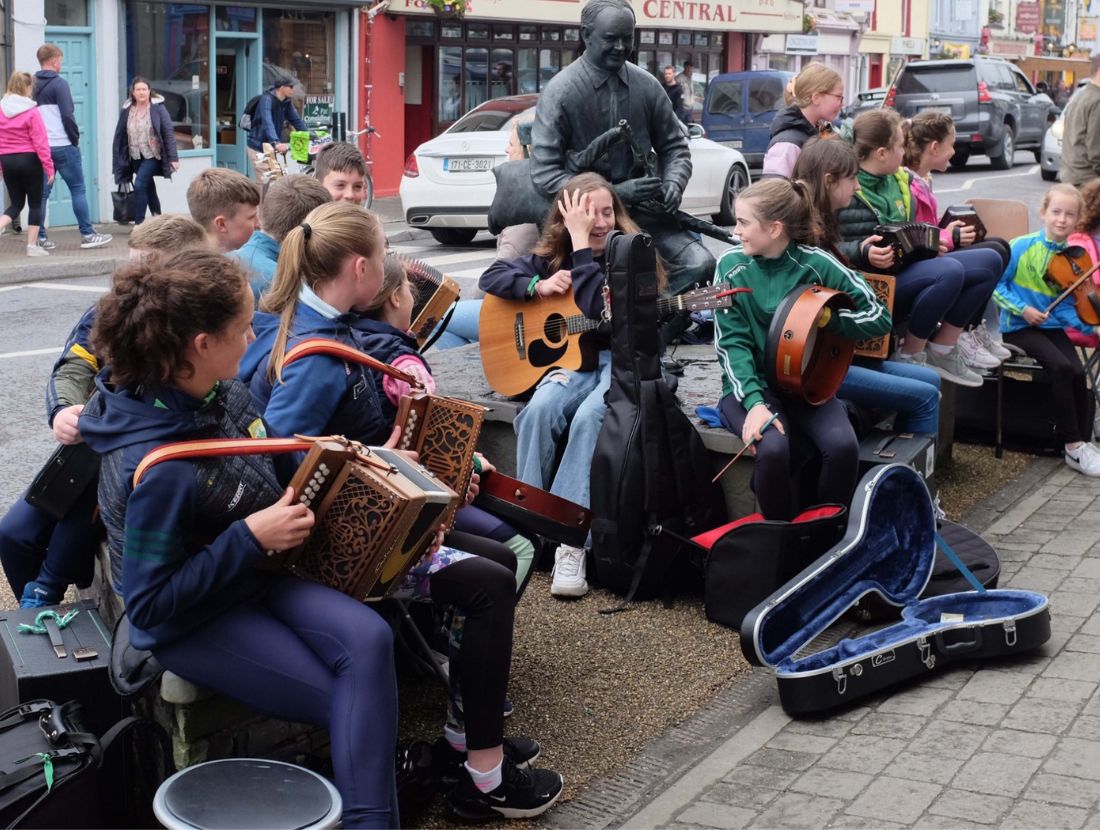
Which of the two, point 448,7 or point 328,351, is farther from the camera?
point 448,7

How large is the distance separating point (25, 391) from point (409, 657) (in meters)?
4.92

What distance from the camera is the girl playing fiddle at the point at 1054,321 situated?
7125 mm

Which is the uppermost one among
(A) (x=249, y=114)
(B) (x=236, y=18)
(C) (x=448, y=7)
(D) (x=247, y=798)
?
(C) (x=448, y=7)

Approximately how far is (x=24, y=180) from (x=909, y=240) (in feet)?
34.2

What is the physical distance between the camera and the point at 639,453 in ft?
16.9

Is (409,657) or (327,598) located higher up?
(327,598)

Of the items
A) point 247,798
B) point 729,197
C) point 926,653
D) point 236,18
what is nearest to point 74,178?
point 236,18

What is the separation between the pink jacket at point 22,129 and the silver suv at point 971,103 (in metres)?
16.4

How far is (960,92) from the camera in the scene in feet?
87.2

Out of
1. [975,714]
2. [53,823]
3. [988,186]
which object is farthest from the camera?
[988,186]

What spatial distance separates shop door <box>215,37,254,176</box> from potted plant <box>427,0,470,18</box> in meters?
3.53

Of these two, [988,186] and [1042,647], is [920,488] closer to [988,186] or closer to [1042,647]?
[1042,647]

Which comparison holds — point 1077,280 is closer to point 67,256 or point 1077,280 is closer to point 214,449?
point 214,449

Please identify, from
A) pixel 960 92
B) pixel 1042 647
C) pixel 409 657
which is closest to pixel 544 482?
pixel 409 657
